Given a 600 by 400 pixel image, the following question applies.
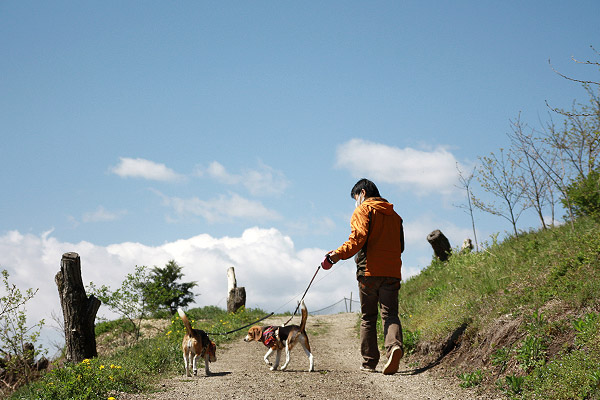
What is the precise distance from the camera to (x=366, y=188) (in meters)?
7.98

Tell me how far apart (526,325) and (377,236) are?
2.26m

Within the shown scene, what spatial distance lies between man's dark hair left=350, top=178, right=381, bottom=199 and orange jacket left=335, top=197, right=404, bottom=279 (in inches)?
11.4

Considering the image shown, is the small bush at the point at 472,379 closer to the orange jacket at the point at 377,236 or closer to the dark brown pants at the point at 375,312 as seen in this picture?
the dark brown pants at the point at 375,312

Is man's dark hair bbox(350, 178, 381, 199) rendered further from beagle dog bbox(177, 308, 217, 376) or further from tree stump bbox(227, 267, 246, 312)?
tree stump bbox(227, 267, 246, 312)

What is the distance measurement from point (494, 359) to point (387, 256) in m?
1.97

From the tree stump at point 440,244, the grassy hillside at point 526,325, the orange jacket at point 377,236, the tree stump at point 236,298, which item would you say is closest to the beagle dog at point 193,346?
the orange jacket at point 377,236

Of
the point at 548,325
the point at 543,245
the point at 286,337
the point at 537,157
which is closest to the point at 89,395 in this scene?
the point at 286,337

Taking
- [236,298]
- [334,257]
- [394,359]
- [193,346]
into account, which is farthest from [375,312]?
[236,298]

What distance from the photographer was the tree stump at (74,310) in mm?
Answer: 11584

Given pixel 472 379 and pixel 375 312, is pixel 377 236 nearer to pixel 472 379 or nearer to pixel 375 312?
pixel 375 312

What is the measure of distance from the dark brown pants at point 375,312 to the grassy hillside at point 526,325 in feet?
3.26

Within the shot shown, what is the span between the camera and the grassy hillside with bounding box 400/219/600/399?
541 cm

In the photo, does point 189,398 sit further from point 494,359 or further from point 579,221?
point 579,221

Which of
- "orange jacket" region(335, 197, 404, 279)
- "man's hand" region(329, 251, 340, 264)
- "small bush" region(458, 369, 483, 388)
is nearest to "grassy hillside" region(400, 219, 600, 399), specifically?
"small bush" region(458, 369, 483, 388)
